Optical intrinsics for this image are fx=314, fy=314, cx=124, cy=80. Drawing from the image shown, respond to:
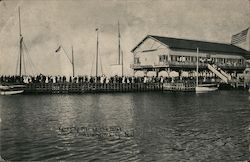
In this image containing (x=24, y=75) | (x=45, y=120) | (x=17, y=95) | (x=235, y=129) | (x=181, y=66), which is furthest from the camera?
(x=181, y=66)

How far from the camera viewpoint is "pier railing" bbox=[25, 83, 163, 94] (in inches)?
1775

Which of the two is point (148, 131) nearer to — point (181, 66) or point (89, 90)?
point (89, 90)

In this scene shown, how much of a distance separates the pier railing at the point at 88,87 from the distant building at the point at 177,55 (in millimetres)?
4780

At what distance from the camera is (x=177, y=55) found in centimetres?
5706

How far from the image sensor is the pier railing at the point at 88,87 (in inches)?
1775

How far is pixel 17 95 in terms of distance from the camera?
4206 centimetres

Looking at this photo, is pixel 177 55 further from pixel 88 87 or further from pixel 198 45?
pixel 88 87

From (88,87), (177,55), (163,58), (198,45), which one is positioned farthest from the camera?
(198,45)

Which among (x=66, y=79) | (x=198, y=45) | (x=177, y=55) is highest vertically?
(x=198, y=45)

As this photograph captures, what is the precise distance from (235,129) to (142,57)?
42503mm

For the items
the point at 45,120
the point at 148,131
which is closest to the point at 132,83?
the point at 45,120

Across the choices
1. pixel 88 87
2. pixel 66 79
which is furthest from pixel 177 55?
pixel 66 79

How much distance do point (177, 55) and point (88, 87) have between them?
18.3 m

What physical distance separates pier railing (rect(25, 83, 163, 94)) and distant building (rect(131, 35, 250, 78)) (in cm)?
478
